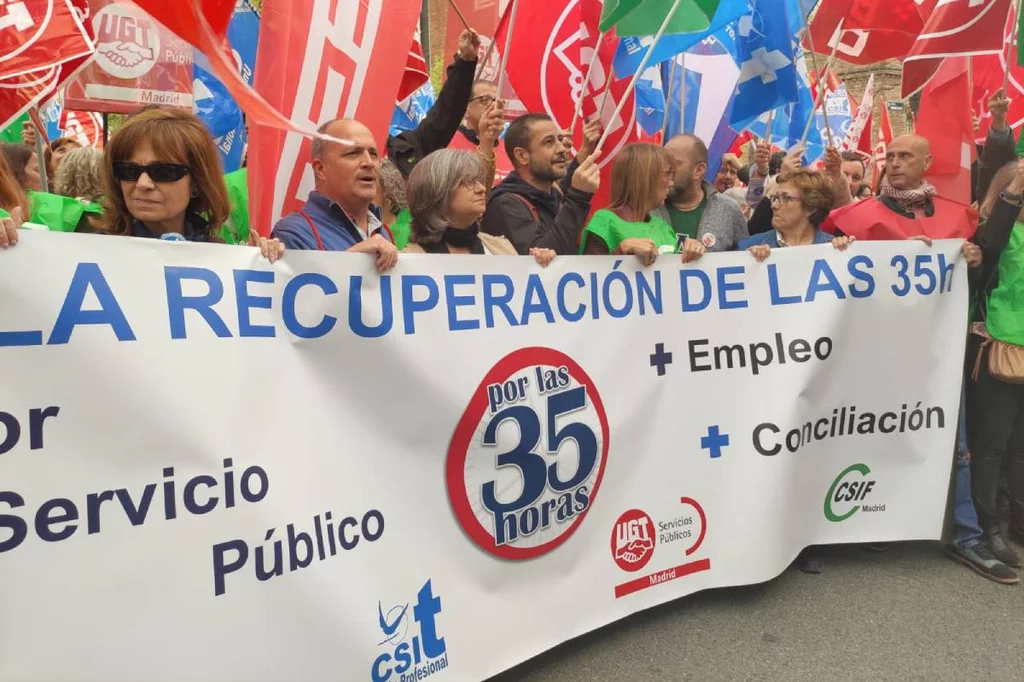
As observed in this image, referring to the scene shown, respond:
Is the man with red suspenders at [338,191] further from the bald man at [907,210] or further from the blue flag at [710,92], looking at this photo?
the blue flag at [710,92]

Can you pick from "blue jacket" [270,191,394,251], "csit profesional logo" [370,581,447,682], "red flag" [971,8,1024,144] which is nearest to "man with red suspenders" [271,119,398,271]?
"blue jacket" [270,191,394,251]

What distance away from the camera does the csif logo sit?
134 inches

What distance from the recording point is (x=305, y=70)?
9.34 feet

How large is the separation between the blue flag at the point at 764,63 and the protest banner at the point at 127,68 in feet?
10.2

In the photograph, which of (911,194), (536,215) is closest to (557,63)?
(536,215)

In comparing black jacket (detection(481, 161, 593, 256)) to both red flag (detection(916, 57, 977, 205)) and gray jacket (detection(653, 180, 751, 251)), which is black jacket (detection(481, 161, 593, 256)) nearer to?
gray jacket (detection(653, 180, 751, 251))

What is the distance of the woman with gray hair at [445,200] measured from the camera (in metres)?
2.82

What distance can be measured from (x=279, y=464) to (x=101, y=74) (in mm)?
3237

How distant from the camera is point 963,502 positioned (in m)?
3.75

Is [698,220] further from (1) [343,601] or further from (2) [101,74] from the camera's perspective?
(2) [101,74]

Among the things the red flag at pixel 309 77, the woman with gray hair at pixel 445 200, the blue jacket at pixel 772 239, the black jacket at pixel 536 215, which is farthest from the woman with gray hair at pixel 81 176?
the blue jacket at pixel 772 239

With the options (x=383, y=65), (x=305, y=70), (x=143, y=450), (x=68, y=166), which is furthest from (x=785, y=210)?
(x=68, y=166)

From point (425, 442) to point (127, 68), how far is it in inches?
126

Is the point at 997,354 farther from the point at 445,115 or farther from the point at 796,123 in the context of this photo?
the point at 796,123
